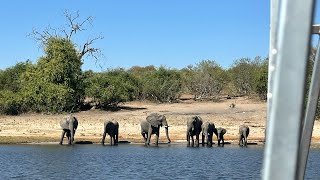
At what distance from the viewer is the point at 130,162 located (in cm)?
2655

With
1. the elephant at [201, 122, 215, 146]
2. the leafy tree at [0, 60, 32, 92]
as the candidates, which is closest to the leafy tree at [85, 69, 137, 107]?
the leafy tree at [0, 60, 32, 92]

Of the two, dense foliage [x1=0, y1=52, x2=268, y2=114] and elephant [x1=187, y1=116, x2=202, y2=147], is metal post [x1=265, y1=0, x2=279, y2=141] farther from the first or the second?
dense foliage [x1=0, y1=52, x2=268, y2=114]

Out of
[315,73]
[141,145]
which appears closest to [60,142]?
[141,145]

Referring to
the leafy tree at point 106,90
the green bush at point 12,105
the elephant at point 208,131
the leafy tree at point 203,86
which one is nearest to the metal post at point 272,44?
the elephant at point 208,131

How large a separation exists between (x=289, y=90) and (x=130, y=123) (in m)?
43.2

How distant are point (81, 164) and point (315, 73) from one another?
76.8ft

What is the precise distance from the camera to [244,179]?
71.4 ft

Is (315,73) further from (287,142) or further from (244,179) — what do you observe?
(244,179)

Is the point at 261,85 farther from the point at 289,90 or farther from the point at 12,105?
the point at 289,90

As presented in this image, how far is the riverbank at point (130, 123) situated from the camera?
39938mm

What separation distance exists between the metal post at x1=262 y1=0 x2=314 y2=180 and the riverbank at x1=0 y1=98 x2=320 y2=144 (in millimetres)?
35395

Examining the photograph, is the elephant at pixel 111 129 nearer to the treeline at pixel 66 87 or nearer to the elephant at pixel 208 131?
the elephant at pixel 208 131

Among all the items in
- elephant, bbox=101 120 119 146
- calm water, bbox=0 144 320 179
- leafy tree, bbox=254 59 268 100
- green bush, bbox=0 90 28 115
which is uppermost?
leafy tree, bbox=254 59 268 100

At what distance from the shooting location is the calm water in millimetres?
22500
